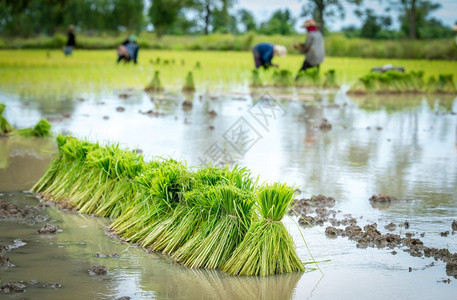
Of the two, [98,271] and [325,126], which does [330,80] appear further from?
[98,271]

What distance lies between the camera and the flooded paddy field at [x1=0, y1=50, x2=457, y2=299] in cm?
527

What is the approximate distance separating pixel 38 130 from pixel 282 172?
4.42m

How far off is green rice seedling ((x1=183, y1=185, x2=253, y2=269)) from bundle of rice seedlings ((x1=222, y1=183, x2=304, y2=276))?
4.1 inches

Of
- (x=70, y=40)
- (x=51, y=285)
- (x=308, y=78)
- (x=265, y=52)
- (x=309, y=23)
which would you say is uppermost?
(x=309, y=23)

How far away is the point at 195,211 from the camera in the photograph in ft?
19.2

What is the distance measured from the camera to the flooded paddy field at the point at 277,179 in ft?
17.3

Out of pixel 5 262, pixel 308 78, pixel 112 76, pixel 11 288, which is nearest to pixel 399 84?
pixel 308 78

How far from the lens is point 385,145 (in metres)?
11.8

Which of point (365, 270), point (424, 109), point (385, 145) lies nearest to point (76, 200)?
point (365, 270)

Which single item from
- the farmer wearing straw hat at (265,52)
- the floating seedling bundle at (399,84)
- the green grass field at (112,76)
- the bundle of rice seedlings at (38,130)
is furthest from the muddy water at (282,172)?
the farmer wearing straw hat at (265,52)

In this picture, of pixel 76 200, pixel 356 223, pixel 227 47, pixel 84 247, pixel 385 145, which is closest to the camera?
pixel 84 247

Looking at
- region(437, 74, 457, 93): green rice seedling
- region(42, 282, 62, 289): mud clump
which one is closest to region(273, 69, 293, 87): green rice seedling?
region(437, 74, 457, 93): green rice seedling

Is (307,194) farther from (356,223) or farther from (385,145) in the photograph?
(385,145)

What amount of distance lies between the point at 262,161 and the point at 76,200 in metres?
3.32
